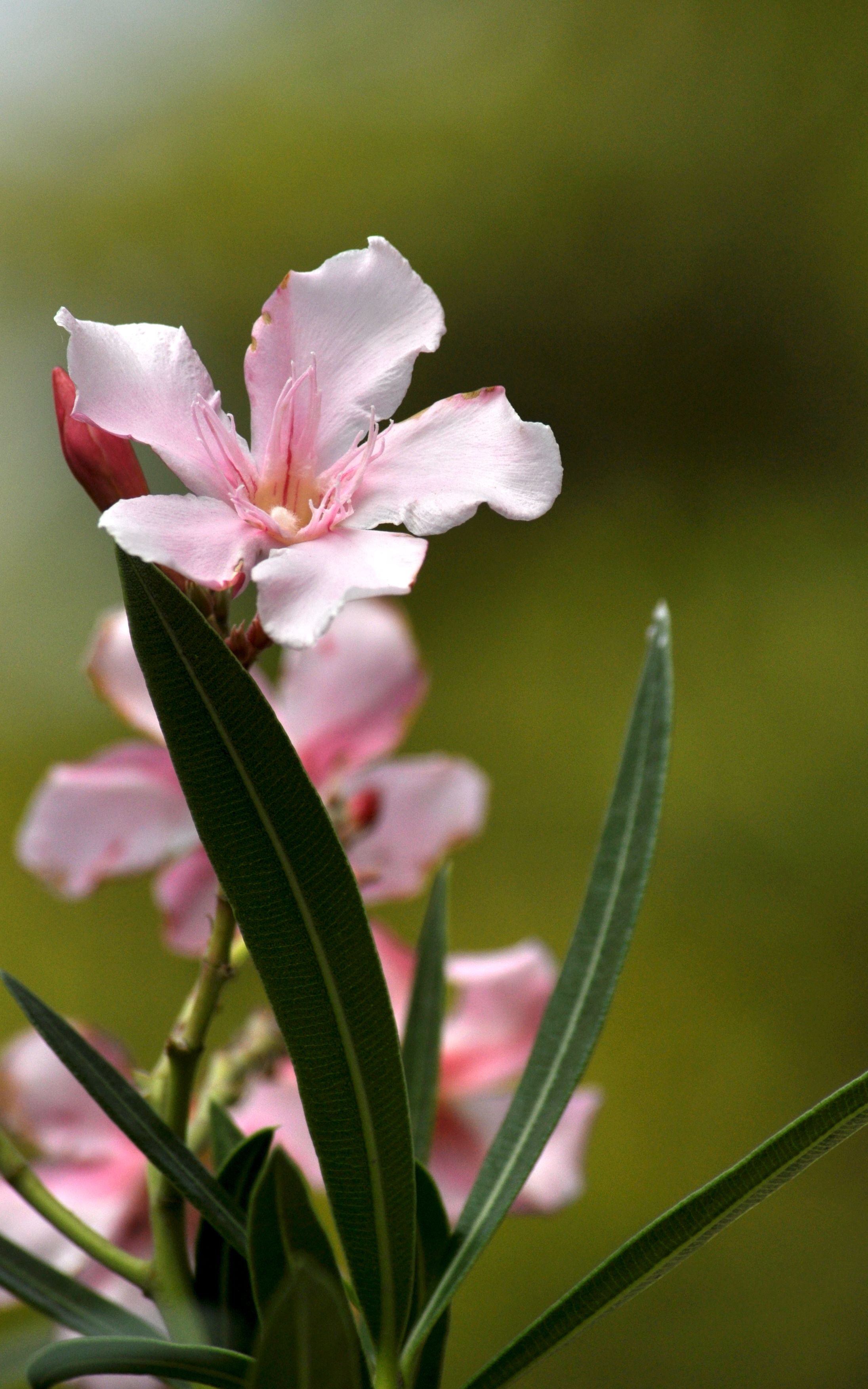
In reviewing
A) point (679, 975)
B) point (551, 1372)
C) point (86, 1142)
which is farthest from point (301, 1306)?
point (551, 1372)

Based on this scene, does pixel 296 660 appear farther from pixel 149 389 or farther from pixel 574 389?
pixel 574 389

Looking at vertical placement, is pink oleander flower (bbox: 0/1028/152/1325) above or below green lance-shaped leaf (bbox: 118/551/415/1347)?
below

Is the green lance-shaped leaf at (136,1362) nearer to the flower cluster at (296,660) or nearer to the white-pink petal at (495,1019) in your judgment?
the flower cluster at (296,660)

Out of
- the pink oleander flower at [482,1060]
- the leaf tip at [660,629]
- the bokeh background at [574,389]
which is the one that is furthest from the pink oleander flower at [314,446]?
the bokeh background at [574,389]

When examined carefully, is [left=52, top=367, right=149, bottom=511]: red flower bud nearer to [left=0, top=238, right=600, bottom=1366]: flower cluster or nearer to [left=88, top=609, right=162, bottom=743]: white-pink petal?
[left=0, top=238, right=600, bottom=1366]: flower cluster

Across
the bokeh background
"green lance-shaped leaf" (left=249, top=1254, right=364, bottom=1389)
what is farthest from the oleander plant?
the bokeh background

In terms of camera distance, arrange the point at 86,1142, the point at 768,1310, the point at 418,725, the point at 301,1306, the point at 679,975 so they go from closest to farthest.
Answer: the point at 301,1306 → the point at 86,1142 → the point at 768,1310 → the point at 679,975 → the point at 418,725

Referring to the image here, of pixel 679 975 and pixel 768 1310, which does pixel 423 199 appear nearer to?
pixel 679 975
